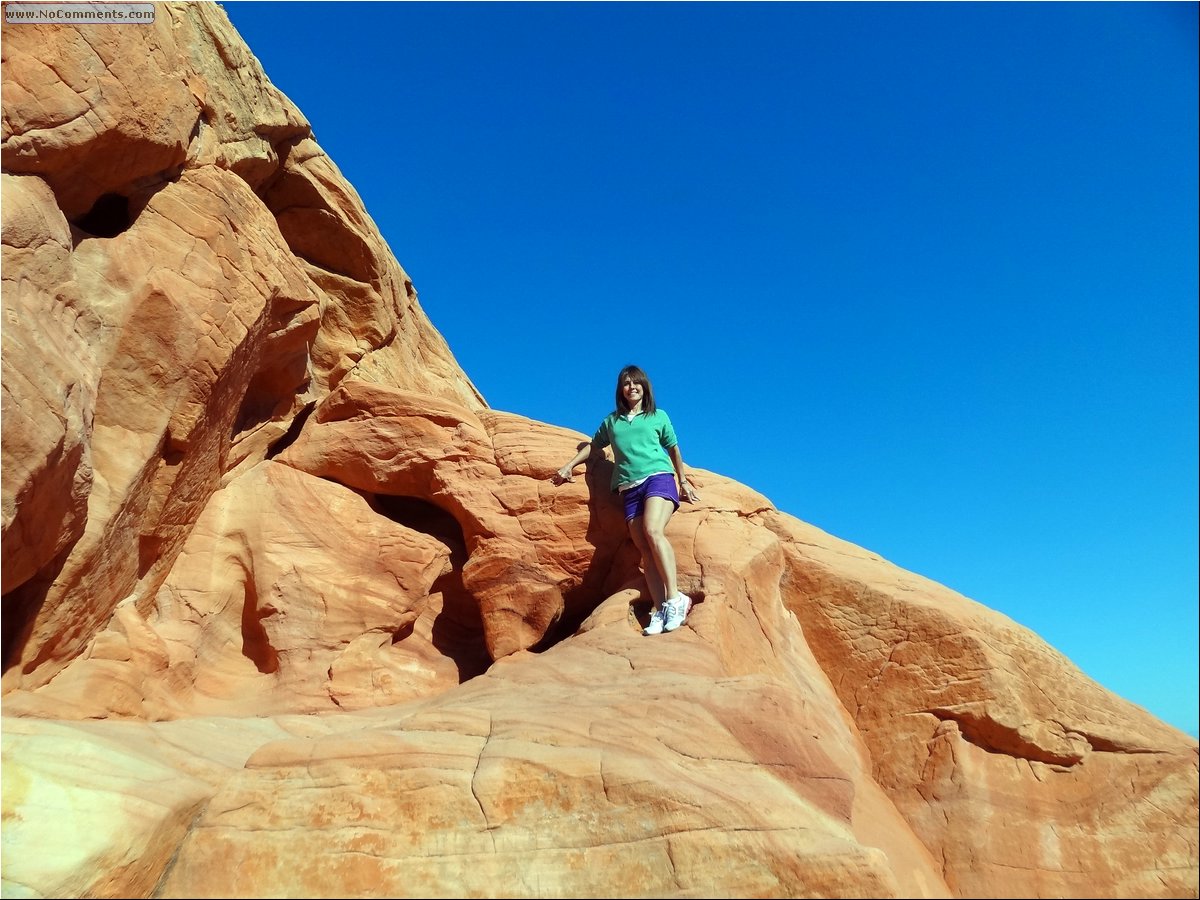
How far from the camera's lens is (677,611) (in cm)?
692

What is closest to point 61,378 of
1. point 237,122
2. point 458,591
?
point 237,122

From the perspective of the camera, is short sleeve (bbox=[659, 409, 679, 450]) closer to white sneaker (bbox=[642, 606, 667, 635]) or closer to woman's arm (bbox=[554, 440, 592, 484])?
woman's arm (bbox=[554, 440, 592, 484])

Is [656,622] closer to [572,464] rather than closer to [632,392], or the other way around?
[572,464]

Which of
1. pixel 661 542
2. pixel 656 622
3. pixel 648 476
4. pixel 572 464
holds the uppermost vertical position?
pixel 572 464

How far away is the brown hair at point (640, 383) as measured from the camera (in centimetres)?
842

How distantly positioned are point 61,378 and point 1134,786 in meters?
8.38

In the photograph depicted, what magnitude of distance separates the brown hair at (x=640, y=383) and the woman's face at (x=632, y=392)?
A: 2 cm

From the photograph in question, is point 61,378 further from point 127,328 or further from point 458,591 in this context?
point 458,591

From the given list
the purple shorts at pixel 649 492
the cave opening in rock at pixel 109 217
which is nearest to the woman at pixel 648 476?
the purple shorts at pixel 649 492

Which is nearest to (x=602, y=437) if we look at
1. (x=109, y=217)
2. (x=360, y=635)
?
(x=360, y=635)

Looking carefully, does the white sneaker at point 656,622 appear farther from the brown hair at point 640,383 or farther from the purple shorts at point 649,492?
the brown hair at point 640,383

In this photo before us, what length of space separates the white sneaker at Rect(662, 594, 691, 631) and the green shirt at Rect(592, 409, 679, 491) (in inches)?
51.1

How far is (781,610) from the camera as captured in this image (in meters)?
7.70

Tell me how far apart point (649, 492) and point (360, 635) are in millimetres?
3115
